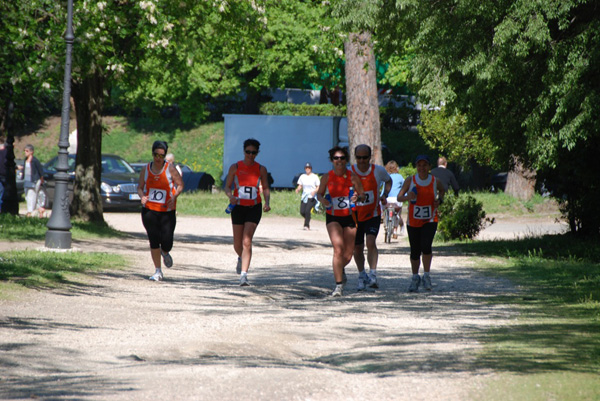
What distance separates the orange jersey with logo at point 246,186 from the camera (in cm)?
1259

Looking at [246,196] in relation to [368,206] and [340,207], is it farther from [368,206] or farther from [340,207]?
[368,206]

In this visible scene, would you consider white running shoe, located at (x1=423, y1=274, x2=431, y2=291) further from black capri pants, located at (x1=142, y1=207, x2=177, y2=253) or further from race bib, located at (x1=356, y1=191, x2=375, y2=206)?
black capri pants, located at (x1=142, y1=207, x2=177, y2=253)

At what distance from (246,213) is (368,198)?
1.68 meters

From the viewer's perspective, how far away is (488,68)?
14.2m

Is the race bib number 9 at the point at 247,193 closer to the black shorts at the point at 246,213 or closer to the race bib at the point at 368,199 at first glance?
the black shorts at the point at 246,213

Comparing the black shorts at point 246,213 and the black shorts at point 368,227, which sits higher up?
the black shorts at point 246,213

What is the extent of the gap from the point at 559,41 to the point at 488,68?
3.92ft

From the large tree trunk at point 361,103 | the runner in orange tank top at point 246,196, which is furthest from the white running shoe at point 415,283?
the large tree trunk at point 361,103

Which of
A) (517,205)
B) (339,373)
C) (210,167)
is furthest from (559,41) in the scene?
(210,167)

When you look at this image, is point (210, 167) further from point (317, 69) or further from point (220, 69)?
point (317, 69)

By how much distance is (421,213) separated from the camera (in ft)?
40.4

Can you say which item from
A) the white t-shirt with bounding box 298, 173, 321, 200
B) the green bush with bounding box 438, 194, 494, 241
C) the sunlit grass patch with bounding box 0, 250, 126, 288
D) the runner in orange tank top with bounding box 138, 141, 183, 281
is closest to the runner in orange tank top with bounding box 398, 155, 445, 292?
the runner in orange tank top with bounding box 138, 141, 183, 281

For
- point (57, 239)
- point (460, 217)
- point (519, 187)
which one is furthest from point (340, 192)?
point (519, 187)

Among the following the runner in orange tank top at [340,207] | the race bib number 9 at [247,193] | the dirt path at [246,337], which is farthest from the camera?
the race bib number 9 at [247,193]
